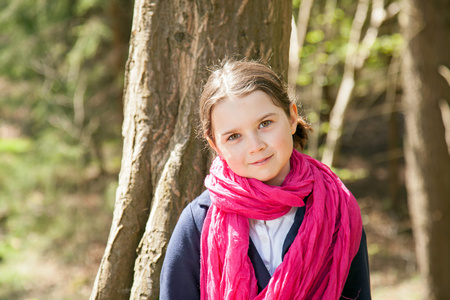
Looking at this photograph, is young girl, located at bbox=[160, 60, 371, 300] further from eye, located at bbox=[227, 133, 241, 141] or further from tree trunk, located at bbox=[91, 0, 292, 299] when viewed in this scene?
tree trunk, located at bbox=[91, 0, 292, 299]

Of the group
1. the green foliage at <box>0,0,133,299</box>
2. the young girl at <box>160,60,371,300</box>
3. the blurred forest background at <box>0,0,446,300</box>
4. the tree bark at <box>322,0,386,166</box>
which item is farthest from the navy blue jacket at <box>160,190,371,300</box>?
the green foliage at <box>0,0,133,299</box>

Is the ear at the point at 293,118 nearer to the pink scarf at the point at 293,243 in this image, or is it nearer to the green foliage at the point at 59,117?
the pink scarf at the point at 293,243

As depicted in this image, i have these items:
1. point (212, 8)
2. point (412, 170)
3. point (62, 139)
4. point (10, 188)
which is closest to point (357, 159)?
point (412, 170)

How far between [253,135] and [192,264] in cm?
62

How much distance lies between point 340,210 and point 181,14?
4.51ft

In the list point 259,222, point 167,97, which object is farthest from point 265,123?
point 167,97

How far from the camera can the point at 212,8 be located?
2.52 m

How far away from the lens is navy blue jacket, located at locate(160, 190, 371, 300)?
196 centimetres

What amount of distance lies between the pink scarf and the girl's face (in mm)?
67

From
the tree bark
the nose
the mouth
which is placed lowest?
the mouth

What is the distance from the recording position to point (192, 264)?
1985 millimetres

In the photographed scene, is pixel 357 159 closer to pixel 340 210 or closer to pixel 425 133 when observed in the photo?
pixel 425 133

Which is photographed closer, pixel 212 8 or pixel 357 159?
pixel 212 8

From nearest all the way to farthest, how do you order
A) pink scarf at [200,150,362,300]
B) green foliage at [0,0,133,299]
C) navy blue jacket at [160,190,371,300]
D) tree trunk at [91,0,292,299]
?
Result: 1. pink scarf at [200,150,362,300]
2. navy blue jacket at [160,190,371,300]
3. tree trunk at [91,0,292,299]
4. green foliage at [0,0,133,299]
